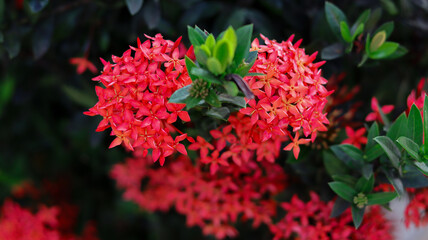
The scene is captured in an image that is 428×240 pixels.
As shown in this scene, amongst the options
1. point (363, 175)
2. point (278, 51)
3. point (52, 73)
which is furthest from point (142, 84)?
point (52, 73)

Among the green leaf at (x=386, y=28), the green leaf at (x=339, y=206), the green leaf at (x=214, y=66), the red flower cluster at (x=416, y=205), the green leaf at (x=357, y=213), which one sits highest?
the green leaf at (x=214, y=66)

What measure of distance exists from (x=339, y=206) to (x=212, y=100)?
1.24 ft

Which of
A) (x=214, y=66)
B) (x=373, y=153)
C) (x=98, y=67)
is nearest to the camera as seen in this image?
(x=214, y=66)

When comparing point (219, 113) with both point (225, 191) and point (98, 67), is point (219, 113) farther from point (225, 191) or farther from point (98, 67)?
point (98, 67)

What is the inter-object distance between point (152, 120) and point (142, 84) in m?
0.06

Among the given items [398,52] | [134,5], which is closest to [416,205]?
[398,52]

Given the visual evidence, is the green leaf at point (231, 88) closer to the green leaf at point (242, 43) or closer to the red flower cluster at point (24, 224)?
the green leaf at point (242, 43)

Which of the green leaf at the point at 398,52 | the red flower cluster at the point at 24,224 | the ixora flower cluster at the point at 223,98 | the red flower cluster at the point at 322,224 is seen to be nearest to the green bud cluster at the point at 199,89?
the ixora flower cluster at the point at 223,98

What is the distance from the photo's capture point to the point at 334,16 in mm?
874

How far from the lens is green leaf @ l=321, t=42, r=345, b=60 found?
857mm

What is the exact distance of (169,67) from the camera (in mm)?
636

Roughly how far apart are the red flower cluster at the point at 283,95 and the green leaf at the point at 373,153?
0.53ft

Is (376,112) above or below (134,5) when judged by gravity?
below

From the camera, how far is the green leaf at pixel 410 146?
0.64 meters
